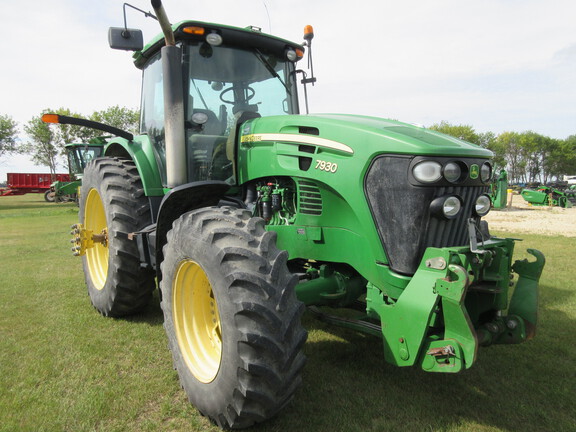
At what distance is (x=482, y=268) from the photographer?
98.7 inches

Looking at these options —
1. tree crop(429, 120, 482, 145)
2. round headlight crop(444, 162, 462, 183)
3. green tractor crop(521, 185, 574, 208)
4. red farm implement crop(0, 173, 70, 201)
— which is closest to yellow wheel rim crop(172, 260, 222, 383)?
round headlight crop(444, 162, 462, 183)

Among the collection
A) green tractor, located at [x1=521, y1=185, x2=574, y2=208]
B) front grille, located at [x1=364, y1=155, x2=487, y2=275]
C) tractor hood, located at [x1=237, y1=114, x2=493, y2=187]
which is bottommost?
green tractor, located at [x1=521, y1=185, x2=574, y2=208]

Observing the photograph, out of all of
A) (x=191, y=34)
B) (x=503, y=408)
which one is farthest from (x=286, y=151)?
(x=503, y=408)

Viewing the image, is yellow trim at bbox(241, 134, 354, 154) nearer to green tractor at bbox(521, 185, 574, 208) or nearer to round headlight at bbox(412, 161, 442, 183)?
round headlight at bbox(412, 161, 442, 183)

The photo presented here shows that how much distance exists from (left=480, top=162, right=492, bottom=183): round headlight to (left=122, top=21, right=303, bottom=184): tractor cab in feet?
6.08

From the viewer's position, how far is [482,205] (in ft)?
8.86


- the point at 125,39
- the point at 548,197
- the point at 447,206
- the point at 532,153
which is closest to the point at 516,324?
the point at 447,206

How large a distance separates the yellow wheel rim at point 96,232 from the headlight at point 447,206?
363 cm

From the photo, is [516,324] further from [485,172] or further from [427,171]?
[427,171]

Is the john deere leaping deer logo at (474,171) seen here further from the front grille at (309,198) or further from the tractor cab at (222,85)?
the tractor cab at (222,85)

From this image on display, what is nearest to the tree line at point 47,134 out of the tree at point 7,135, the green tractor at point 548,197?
the tree at point 7,135

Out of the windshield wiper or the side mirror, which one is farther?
the windshield wiper

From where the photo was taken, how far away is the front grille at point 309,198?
2.88m

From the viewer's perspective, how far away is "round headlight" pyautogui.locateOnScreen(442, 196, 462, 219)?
2.45m
